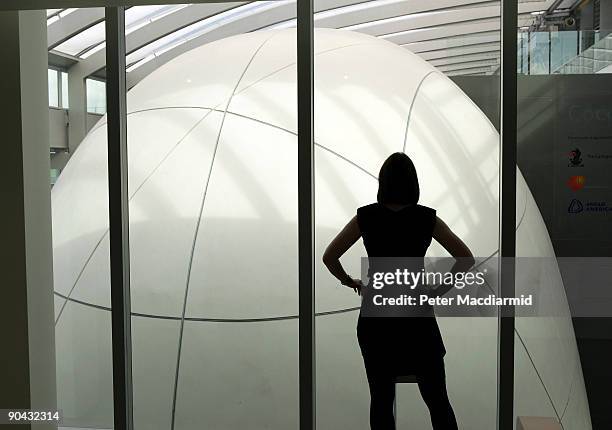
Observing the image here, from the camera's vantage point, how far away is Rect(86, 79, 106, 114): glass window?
14.7ft

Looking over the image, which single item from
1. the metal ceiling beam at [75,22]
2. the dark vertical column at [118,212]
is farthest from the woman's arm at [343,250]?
the metal ceiling beam at [75,22]

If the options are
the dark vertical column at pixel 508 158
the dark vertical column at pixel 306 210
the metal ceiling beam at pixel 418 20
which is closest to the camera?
the dark vertical column at pixel 508 158

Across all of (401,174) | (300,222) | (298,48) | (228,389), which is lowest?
(228,389)

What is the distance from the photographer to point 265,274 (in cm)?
460

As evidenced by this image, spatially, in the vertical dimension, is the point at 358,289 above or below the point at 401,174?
below

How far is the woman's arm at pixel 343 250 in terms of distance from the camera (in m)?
4.25

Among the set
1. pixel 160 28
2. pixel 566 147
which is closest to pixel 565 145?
pixel 566 147

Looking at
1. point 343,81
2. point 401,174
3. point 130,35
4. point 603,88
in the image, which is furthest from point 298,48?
point 603,88

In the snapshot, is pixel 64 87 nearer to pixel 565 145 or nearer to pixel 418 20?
pixel 418 20

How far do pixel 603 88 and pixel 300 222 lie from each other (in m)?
1.96

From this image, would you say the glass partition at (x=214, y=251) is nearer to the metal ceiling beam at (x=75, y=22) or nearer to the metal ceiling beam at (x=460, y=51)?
the metal ceiling beam at (x=75, y=22)

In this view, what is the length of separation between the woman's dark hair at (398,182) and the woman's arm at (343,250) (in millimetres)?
261

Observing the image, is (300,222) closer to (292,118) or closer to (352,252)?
(352,252)

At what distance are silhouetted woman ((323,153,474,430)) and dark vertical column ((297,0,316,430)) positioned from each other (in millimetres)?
285
